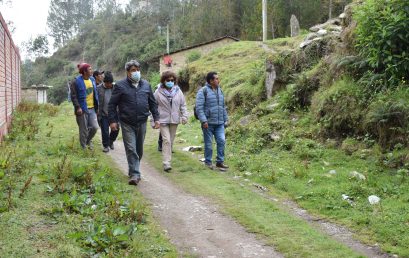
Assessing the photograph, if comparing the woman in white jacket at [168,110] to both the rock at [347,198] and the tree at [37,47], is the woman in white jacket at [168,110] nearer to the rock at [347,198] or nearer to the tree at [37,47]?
the rock at [347,198]

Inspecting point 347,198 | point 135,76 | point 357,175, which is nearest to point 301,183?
point 357,175

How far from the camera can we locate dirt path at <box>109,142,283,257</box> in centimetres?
443

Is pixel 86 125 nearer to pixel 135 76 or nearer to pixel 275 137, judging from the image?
pixel 135 76

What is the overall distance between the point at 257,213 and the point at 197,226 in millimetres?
924

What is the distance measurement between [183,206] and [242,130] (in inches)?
201

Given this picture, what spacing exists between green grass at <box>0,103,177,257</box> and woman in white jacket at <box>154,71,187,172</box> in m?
1.11

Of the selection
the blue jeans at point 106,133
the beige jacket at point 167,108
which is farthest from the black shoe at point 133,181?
the blue jeans at point 106,133

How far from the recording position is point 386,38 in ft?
27.0

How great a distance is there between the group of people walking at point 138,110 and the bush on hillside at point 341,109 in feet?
7.36

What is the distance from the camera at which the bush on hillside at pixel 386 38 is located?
8.04 metres

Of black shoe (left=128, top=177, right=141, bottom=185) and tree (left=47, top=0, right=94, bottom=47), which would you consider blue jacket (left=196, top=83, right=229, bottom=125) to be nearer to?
black shoe (left=128, top=177, right=141, bottom=185)

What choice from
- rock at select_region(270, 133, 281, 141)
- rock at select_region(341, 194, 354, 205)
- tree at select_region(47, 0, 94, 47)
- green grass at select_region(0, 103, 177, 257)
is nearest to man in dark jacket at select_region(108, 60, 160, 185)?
green grass at select_region(0, 103, 177, 257)

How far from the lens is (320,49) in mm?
12188

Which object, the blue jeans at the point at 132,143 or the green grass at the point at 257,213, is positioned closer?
the green grass at the point at 257,213
